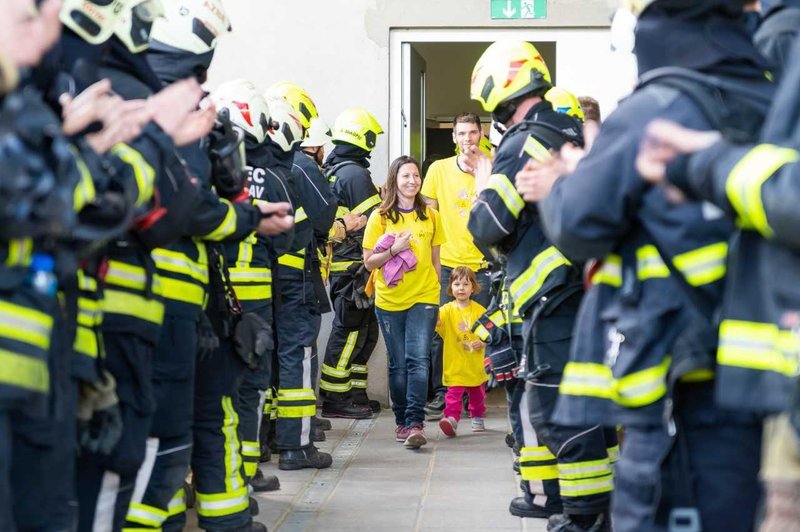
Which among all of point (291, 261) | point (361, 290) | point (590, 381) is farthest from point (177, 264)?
point (361, 290)

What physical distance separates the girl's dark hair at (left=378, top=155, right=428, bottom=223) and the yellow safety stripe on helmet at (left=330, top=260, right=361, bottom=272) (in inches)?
33.1

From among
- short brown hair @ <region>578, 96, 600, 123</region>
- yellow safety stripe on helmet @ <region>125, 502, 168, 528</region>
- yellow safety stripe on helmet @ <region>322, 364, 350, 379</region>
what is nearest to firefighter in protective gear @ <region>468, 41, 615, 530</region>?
short brown hair @ <region>578, 96, 600, 123</region>

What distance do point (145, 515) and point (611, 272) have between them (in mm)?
2222

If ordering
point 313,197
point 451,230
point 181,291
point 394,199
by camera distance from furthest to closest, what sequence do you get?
point 451,230 < point 394,199 < point 313,197 < point 181,291

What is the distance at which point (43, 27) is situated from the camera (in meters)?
3.23

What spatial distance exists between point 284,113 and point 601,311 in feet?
15.1

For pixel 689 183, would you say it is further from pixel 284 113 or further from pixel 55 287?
pixel 284 113

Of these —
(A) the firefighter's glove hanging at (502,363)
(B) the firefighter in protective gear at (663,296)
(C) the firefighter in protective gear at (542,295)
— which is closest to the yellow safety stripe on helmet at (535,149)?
(C) the firefighter in protective gear at (542,295)

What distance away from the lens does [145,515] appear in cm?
481

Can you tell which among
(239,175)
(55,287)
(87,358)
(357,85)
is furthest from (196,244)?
(357,85)

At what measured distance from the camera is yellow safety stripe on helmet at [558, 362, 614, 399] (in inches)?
137

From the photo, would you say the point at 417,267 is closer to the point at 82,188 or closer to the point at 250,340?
the point at 250,340

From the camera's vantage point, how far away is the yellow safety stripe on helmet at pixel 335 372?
34.7 feet

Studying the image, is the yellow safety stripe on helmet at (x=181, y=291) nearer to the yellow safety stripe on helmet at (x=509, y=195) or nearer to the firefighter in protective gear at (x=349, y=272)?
the yellow safety stripe on helmet at (x=509, y=195)
